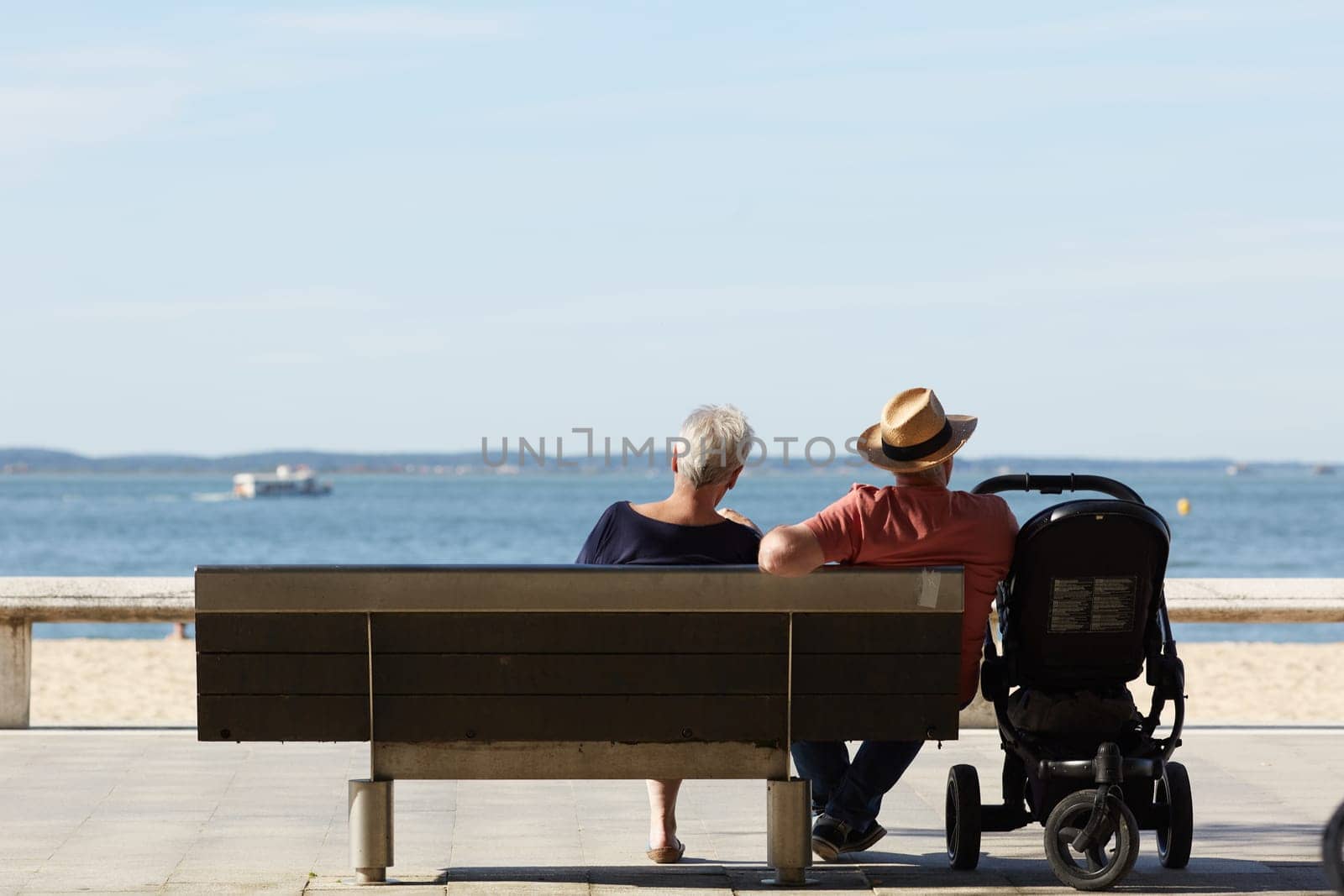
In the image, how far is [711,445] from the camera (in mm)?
4973

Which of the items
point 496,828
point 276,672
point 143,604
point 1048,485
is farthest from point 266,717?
point 143,604

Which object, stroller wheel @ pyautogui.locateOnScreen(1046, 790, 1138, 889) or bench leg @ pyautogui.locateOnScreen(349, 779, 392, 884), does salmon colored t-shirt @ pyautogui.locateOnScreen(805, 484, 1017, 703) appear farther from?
bench leg @ pyautogui.locateOnScreen(349, 779, 392, 884)

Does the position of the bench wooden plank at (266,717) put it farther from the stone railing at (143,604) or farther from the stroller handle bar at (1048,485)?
the stone railing at (143,604)

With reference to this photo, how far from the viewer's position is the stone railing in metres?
7.82

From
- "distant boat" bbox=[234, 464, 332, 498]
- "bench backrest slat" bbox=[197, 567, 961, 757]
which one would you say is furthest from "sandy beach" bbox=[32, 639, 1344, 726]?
"distant boat" bbox=[234, 464, 332, 498]

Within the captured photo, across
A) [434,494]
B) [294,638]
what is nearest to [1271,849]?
[294,638]

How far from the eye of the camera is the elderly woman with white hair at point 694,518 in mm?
4988

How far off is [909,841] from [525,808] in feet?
4.49

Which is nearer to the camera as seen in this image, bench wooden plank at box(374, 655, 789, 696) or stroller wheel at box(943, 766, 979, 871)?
bench wooden plank at box(374, 655, 789, 696)

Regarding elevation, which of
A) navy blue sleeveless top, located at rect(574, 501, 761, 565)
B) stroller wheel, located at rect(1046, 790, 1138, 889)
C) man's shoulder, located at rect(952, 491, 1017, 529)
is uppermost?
man's shoulder, located at rect(952, 491, 1017, 529)

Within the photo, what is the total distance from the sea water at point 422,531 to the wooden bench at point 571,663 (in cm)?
2561

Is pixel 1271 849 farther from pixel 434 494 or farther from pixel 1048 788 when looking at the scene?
pixel 434 494

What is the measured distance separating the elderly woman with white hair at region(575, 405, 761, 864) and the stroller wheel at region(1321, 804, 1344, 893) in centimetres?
175

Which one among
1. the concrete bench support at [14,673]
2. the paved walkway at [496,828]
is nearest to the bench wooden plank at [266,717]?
the paved walkway at [496,828]
